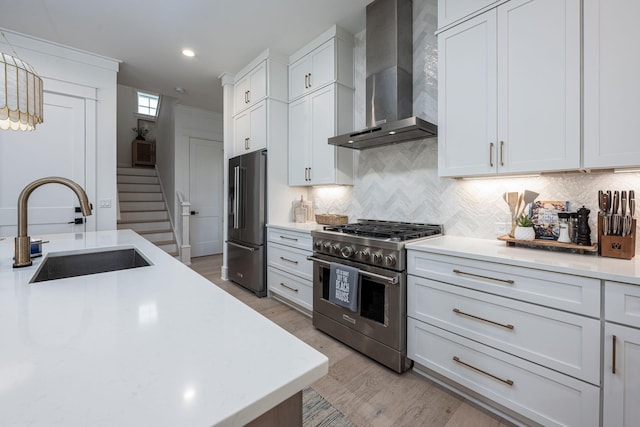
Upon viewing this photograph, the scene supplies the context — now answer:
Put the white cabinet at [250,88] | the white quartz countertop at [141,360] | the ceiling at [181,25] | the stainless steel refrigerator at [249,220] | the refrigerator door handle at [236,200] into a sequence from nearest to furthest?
the white quartz countertop at [141,360]
the ceiling at [181,25]
the stainless steel refrigerator at [249,220]
the white cabinet at [250,88]
the refrigerator door handle at [236,200]

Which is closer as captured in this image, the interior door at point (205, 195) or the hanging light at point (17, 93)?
the hanging light at point (17, 93)

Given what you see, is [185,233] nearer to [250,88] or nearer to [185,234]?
[185,234]

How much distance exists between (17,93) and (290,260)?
227 centimetres

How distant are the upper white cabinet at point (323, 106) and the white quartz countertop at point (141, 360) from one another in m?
2.32

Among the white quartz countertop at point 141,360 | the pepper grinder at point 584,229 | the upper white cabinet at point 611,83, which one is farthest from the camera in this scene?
the pepper grinder at point 584,229

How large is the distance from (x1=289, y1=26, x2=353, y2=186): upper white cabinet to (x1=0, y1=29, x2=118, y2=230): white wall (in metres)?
2.38

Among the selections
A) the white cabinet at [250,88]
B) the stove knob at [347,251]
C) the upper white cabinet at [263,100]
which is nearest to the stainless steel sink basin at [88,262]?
the stove knob at [347,251]

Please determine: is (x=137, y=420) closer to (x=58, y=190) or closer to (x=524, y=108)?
(x=524, y=108)

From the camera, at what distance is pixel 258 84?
357cm

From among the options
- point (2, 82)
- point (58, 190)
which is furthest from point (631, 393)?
point (58, 190)

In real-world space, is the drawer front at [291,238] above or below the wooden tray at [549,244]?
below

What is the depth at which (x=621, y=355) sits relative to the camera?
1.20m

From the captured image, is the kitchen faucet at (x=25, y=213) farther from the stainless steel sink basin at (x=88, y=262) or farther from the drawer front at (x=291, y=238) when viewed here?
the drawer front at (x=291, y=238)

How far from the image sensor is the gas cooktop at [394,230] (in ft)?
6.66
